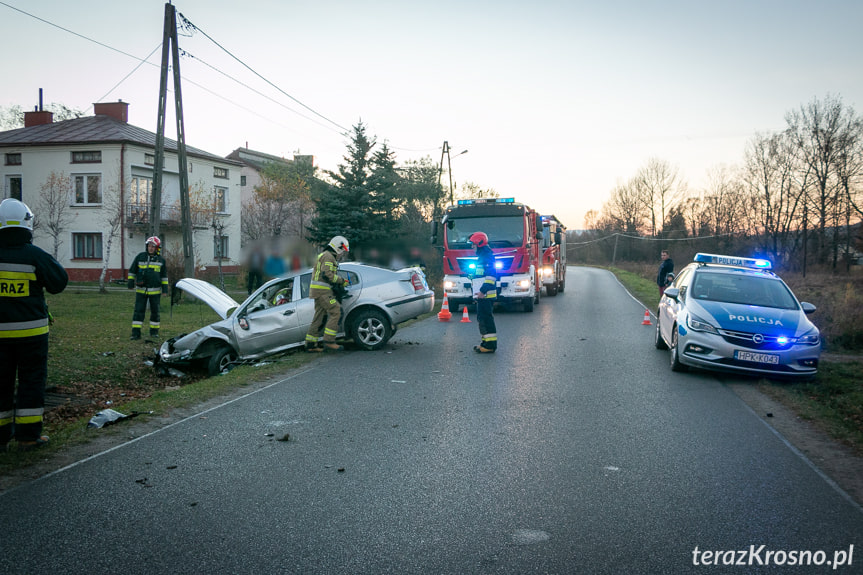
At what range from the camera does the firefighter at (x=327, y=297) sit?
10.9 metres

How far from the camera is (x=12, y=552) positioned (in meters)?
3.59

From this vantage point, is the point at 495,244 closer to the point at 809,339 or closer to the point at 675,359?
the point at 675,359

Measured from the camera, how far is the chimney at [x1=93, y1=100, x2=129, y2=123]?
133ft

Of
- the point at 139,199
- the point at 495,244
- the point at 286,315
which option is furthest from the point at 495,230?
the point at 139,199

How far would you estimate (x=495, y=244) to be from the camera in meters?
18.9

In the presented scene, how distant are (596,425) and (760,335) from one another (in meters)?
3.82

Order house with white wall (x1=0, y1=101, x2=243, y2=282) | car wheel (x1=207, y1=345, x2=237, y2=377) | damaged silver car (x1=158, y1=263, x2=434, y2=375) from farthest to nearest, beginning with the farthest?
1. house with white wall (x1=0, y1=101, x2=243, y2=282)
2. damaged silver car (x1=158, y1=263, x2=434, y2=375)
3. car wheel (x1=207, y1=345, x2=237, y2=377)

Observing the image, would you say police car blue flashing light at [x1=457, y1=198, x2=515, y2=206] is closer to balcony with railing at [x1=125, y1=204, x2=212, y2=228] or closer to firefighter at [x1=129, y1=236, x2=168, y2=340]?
firefighter at [x1=129, y1=236, x2=168, y2=340]

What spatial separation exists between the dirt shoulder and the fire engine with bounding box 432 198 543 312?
35.7 feet

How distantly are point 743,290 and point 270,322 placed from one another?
25.6 ft

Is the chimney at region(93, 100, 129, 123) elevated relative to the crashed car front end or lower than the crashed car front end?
elevated

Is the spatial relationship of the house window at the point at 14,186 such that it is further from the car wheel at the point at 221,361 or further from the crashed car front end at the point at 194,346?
the car wheel at the point at 221,361

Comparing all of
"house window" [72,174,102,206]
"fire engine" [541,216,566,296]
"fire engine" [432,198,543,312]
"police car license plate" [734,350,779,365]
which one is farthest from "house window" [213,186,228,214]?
"police car license plate" [734,350,779,365]

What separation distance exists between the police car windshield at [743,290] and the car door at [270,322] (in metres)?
6.69
